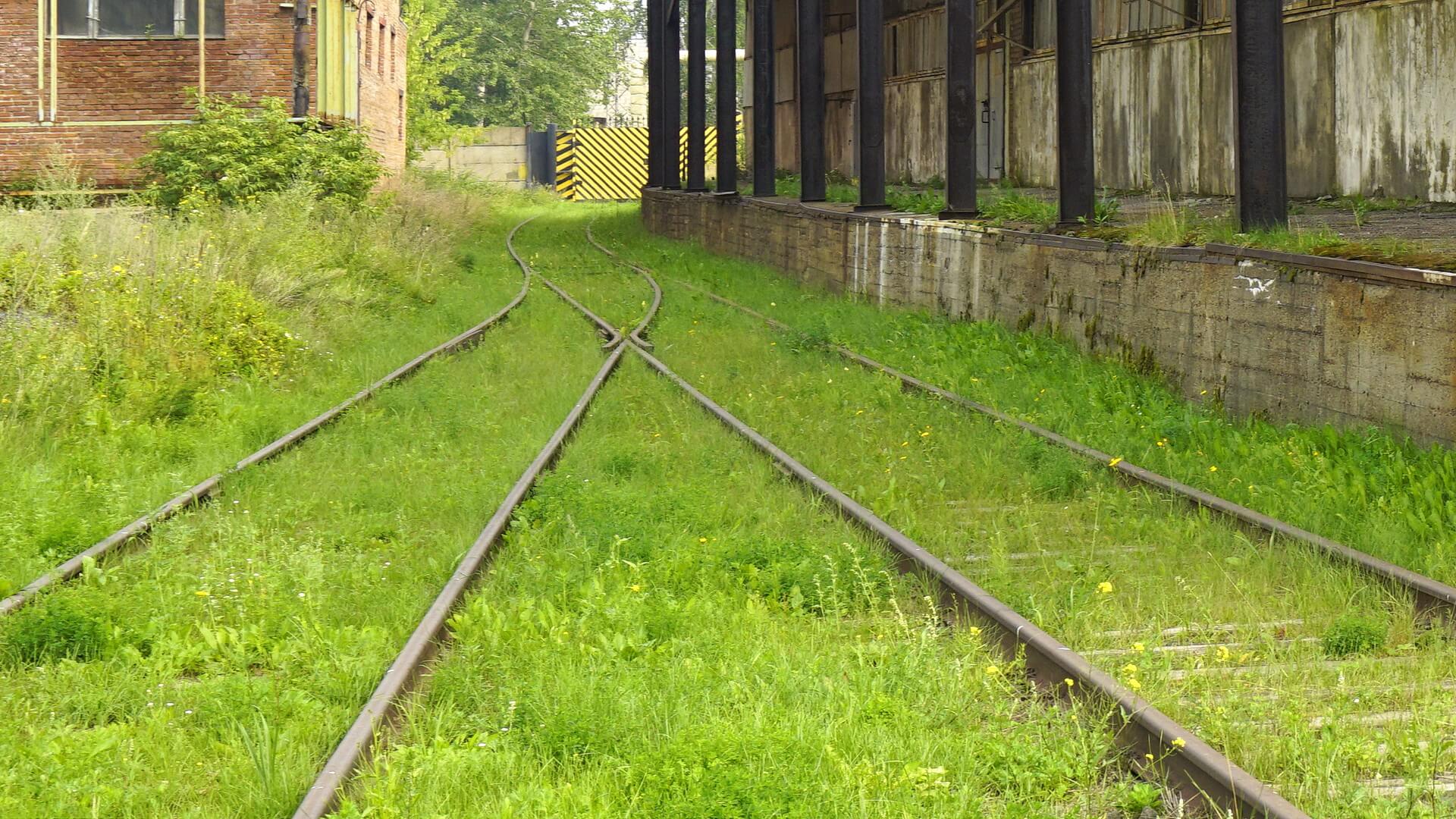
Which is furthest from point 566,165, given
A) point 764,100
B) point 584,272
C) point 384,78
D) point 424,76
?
point 584,272

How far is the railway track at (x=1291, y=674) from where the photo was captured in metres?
4.00

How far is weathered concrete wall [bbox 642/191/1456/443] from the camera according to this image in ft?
26.3

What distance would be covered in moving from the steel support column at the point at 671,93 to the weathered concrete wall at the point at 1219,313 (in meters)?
16.3

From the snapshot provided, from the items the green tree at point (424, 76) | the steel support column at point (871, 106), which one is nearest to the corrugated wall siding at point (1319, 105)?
the steel support column at point (871, 106)

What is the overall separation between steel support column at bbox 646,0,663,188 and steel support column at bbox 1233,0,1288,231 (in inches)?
948

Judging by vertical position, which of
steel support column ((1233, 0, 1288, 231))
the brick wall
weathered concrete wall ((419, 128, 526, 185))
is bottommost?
steel support column ((1233, 0, 1288, 231))

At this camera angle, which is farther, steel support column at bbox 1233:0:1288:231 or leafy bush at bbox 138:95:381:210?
leafy bush at bbox 138:95:381:210

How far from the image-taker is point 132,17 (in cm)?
2339

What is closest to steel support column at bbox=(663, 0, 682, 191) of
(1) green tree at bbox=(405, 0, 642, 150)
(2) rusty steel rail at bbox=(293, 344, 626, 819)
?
(2) rusty steel rail at bbox=(293, 344, 626, 819)

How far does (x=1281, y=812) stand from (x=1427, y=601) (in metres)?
2.37

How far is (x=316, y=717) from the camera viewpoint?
4582 millimetres

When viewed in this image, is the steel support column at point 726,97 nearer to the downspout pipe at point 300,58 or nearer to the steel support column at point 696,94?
the steel support column at point 696,94

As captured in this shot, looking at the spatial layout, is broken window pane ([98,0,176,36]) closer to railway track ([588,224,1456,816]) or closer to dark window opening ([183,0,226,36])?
dark window opening ([183,0,226,36])

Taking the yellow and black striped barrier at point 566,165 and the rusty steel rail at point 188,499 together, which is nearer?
the rusty steel rail at point 188,499
